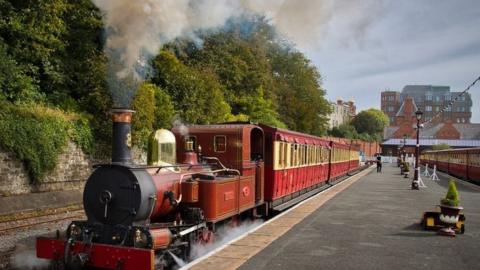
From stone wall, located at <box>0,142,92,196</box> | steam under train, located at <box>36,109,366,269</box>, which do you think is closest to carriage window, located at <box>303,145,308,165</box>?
steam under train, located at <box>36,109,366,269</box>

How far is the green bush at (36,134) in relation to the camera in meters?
16.0

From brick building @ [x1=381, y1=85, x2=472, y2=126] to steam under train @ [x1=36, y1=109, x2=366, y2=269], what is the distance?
510ft

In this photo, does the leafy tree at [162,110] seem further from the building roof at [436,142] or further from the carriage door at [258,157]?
the building roof at [436,142]

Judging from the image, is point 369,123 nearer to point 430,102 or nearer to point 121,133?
point 430,102

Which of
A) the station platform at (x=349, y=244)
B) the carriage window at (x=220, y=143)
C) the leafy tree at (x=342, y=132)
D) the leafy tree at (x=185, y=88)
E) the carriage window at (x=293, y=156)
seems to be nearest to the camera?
the station platform at (x=349, y=244)

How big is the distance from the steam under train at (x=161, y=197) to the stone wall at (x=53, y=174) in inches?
335

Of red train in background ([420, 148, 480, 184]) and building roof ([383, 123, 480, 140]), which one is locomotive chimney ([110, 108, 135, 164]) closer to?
red train in background ([420, 148, 480, 184])

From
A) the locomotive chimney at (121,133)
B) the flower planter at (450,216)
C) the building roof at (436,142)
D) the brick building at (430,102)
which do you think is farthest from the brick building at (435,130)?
the locomotive chimney at (121,133)

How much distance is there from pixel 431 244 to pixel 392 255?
1462mm

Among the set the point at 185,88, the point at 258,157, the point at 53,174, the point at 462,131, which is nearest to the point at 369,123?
the point at 462,131

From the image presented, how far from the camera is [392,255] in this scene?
25.9ft

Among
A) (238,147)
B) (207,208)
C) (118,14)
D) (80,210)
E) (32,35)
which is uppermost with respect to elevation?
(32,35)

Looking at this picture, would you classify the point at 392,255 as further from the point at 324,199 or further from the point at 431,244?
the point at 324,199

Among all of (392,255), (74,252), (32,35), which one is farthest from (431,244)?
(32,35)
